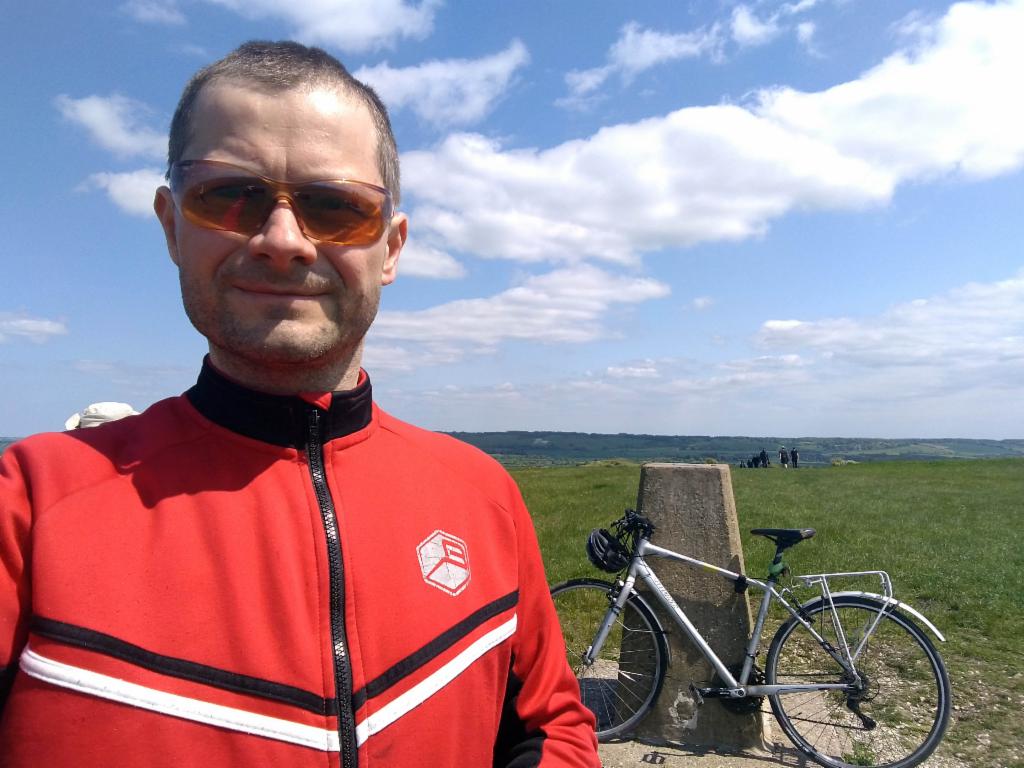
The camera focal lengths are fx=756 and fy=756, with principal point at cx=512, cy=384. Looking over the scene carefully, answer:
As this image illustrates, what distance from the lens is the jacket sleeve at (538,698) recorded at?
1.75 m

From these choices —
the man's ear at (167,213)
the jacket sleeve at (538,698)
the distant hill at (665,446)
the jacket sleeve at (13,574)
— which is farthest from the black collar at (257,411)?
the distant hill at (665,446)

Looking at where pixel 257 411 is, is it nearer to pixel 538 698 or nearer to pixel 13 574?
pixel 13 574

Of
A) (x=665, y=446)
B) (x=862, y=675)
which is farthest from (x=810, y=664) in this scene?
(x=665, y=446)

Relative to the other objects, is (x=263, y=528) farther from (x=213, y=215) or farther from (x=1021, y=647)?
(x=1021, y=647)

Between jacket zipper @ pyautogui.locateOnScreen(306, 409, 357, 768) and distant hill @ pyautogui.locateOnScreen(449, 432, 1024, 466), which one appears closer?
jacket zipper @ pyautogui.locateOnScreen(306, 409, 357, 768)

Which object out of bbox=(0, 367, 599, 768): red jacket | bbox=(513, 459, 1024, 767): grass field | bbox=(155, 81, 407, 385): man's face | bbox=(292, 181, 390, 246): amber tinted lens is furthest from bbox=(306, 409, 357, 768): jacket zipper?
bbox=(513, 459, 1024, 767): grass field

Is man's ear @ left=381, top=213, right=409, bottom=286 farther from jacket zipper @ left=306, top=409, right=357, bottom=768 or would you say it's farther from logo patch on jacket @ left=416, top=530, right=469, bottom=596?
logo patch on jacket @ left=416, top=530, right=469, bottom=596

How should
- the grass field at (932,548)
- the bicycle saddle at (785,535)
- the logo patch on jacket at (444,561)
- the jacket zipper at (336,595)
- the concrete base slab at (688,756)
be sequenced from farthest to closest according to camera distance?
1. the grass field at (932,548)
2. the bicycle saddle at (785,535)
3. the concrete base slab at (688,756)
4. the logo patch on jacket at (444,561)
5. the jacket zipper at (336,595)

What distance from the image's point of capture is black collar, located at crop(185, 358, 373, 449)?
154 centimetres

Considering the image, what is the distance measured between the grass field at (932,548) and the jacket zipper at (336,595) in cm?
419

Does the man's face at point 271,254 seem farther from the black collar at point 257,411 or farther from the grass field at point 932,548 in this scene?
the grass field at point 932,548

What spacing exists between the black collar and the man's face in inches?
2.1

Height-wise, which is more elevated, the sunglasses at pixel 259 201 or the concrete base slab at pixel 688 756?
the sunglasses at pixel 259 201

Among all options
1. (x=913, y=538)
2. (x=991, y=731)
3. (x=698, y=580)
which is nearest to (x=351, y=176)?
(x=698, y=580)
